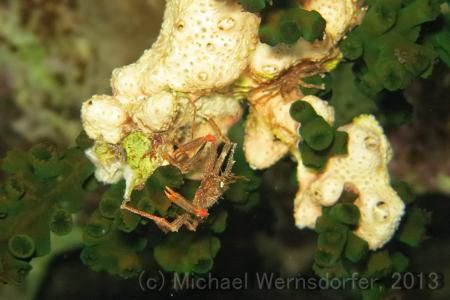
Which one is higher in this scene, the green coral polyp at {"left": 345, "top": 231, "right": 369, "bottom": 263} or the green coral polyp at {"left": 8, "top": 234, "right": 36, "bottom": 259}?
the green coral polyp at {"left": 8, "top": 234, "right": 36, "bottom": 259}

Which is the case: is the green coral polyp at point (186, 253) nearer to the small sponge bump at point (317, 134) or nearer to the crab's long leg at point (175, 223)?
the crab's long leg at point (175, 223)

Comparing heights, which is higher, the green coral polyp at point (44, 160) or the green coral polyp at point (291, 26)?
the green coral polyp at point (291, 26)

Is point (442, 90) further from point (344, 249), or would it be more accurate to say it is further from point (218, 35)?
point (218, 35)

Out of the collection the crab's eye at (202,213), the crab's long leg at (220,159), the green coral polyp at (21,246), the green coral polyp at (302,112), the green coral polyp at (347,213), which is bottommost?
the green coral polyp at (347,213)

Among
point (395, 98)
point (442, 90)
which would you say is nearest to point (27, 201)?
point (395, 98)

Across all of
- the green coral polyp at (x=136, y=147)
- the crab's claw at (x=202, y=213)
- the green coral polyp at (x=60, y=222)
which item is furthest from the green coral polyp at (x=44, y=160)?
the crab's claw at (x=202, y=213)

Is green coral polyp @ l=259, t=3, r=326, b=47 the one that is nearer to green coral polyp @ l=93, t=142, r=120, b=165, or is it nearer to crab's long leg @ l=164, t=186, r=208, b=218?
crab's long leg @ l=164, t=186, r=208, b=218

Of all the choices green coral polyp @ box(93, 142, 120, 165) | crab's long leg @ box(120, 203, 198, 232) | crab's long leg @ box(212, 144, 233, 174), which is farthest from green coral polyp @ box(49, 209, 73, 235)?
crab's long leg @ box(212, 144, 233, 174)

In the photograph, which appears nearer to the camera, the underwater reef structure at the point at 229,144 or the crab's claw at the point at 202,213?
the underwater reef structure at the point at 229,144
